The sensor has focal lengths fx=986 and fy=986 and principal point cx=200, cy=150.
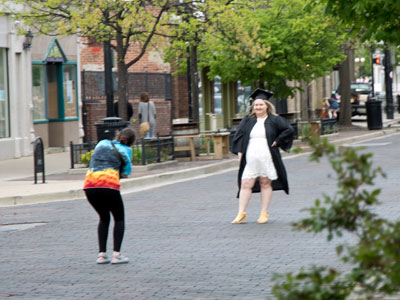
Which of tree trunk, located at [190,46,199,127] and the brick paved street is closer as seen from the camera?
the brick paved street

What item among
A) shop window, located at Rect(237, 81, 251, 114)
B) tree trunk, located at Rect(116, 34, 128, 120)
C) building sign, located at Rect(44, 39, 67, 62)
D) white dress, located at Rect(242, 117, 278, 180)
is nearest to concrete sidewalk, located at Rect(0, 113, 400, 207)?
tree trunk, located at Rect(116, 34, 128, 120)

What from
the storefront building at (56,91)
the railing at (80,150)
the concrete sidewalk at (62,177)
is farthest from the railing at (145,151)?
the storefront building at (56,91)

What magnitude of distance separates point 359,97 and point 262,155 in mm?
46197

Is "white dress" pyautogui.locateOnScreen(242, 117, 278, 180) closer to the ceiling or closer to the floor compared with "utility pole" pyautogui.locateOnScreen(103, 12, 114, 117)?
closer to the floor

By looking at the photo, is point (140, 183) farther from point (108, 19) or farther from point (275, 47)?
point (275, 47)

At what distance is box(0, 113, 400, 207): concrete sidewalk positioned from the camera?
17.6 m

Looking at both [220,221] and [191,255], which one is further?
[220,221]

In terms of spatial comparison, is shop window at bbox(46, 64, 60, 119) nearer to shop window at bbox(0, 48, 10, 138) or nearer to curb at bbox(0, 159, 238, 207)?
shop window at bbox(0, 48, 10, 138)

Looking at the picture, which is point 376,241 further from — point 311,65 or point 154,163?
Answer: point 311,65

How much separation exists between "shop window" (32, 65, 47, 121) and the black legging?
800 inches

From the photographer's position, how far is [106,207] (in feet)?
33.9

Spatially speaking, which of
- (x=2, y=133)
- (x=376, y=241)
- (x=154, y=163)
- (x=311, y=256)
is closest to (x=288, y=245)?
(x=311, y=256)

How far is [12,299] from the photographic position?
8445 millimetres

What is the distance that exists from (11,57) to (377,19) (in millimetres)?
19430
